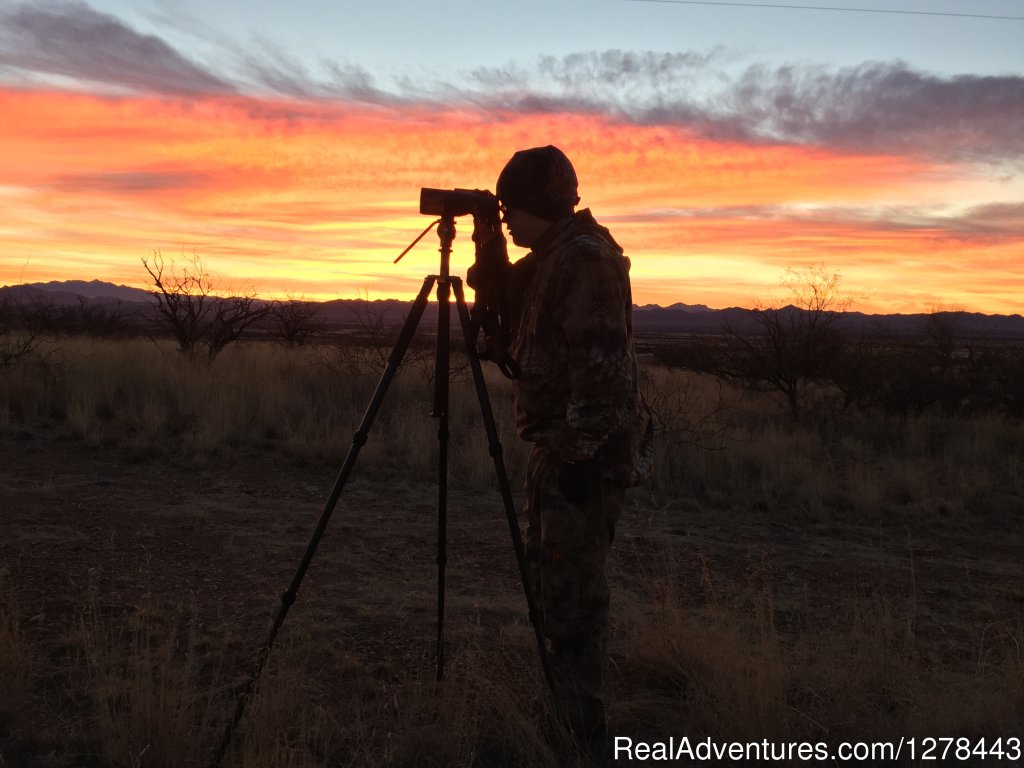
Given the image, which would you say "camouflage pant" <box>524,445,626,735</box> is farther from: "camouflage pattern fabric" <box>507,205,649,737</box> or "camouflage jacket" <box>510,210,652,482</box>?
"camouflage jacket" <box>510,210,652,482</box>

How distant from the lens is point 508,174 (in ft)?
9.21

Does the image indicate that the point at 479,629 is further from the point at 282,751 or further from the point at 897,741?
the point at 897,741

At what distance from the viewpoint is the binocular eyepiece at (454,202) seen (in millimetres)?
2881

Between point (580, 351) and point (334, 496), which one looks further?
point (334, 496)

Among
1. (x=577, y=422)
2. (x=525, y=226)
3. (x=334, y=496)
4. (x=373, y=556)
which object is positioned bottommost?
(x=373, y=556)

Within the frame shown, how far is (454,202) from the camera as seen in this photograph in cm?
288

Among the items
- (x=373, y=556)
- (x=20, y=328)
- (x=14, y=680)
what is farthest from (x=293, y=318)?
(x=14, y=680)

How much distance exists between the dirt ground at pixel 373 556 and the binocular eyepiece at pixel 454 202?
2.17 meters

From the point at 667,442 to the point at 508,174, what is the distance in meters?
6.79

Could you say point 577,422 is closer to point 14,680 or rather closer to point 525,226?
point 525,226

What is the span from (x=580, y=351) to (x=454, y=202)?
2.47 feet

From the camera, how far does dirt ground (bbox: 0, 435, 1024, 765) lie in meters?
4.38

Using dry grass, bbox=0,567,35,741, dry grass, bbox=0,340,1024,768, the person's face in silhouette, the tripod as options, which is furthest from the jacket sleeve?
dry grass, bbox=0,567,35,741

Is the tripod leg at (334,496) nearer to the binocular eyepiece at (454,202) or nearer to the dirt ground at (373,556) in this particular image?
the binocular eyepiece at (454,202)
